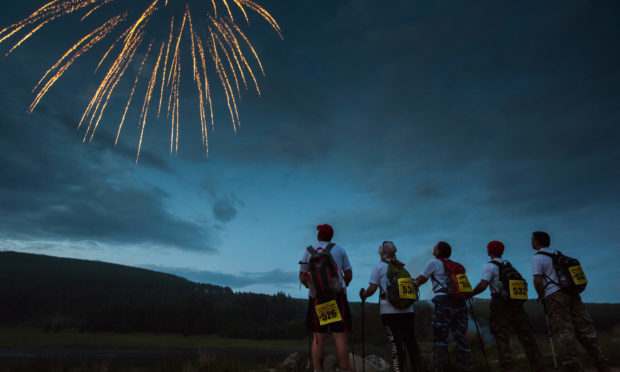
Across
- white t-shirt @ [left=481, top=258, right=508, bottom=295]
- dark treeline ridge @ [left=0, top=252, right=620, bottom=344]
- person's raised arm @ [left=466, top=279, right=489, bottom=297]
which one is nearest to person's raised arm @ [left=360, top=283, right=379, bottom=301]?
person's raised arm @ [left=466, top=279, right=489, bottom=297]

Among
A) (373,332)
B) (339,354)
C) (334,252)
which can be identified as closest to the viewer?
(339,354)

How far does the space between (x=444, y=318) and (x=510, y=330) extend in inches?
63.3

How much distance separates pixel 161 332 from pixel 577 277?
13474cm

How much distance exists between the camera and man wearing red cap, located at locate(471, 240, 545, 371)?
695cm

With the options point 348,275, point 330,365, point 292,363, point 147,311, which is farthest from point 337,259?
point 147,311

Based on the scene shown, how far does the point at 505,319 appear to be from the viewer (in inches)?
282

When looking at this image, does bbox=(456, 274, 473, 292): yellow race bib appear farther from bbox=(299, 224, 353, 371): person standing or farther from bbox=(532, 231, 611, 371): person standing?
bbox=(299, 224, 353, 371): person standing

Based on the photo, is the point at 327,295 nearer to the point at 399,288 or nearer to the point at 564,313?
the point at 399,288

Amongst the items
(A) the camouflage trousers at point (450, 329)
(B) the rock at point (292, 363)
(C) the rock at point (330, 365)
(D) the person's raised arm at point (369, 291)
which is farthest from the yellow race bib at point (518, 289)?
A: (B) the rock at point (292, 363)

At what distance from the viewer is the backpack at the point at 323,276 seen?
5.38 m

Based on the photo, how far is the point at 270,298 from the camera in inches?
6240

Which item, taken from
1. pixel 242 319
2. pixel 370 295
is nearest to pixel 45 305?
pixel 242 319

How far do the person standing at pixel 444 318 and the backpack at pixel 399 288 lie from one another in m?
0.39

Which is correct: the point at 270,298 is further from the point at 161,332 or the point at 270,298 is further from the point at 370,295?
the point at 370,295
